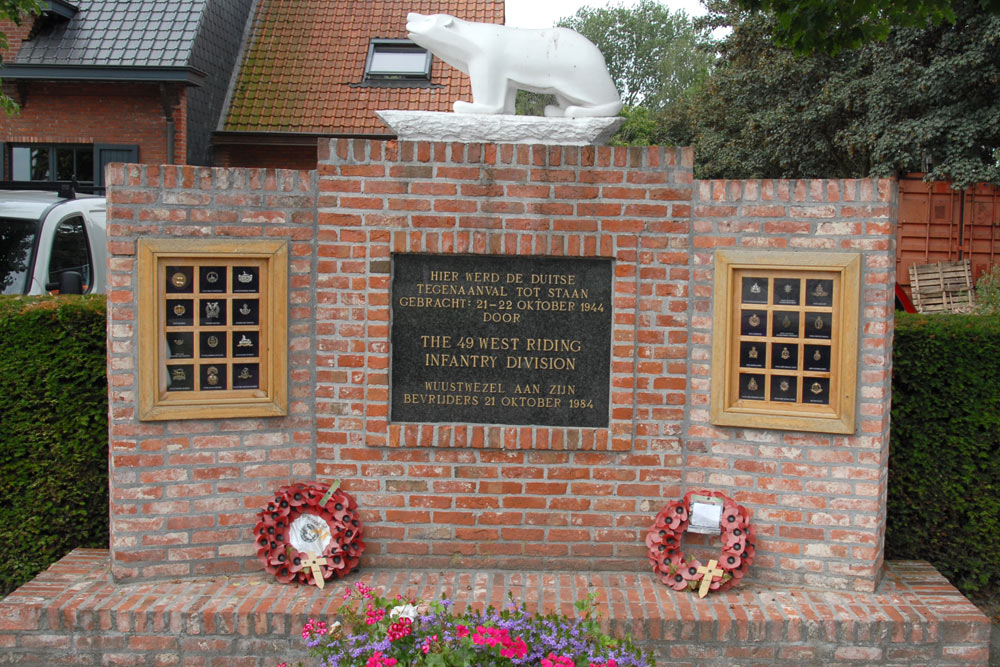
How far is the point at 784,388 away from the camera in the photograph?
424 cm

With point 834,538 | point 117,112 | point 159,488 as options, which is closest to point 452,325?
point 159,488

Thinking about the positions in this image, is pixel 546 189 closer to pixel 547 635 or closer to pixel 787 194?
pixel 787 194

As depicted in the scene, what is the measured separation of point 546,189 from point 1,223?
522 centimetres

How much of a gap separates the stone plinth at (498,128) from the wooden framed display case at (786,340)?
91 centimetres

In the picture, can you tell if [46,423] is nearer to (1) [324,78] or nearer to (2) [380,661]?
(2) [380,661]

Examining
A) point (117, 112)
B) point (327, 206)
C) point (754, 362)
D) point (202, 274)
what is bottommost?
point (754, 362)

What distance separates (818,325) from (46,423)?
3979 millimetres

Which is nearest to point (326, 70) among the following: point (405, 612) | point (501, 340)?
point (501, 340)

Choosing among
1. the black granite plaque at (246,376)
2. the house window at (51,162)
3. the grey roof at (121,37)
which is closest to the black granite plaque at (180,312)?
the black granite plaque at (246,376)

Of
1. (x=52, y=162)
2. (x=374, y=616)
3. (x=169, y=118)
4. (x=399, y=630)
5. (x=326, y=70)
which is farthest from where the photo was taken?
(x=326, y=70)

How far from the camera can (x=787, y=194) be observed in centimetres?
414

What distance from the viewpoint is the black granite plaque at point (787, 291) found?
418 cm

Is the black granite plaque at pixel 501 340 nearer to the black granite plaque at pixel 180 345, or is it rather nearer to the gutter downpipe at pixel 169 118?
the black granite plaque at pixel 180 345

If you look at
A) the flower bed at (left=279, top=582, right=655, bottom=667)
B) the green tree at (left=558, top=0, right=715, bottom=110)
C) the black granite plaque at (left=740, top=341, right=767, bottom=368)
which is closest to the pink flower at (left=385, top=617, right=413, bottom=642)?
the flower bed at (left=279, top=582, right=655, bottom=667)
